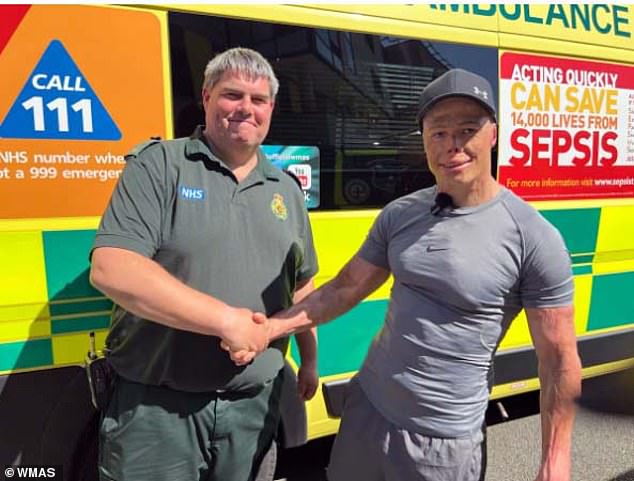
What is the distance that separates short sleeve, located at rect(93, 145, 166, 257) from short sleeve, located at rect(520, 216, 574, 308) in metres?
0.96

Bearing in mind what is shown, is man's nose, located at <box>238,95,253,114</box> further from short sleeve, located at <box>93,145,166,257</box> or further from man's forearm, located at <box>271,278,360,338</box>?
man's forearm, located at <box>271,278,360,338</box>

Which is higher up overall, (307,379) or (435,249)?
(435,249)

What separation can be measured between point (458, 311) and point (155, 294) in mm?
771

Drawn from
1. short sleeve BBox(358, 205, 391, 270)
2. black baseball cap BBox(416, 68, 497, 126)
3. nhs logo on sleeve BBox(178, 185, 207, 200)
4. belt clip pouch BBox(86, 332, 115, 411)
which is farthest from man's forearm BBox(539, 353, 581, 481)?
belt clip pouch BBox(86, 332, 115, 411)

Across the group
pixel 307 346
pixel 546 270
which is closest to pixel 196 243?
pixel 307 346

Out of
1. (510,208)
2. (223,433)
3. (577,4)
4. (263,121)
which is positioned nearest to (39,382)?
(223,433)

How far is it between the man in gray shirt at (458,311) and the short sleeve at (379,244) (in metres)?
0.04

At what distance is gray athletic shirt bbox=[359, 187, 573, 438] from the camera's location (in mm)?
1381

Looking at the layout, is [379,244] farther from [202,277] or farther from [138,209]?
[138,209]

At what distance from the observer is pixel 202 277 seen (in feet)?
5.04

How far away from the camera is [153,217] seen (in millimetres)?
1483

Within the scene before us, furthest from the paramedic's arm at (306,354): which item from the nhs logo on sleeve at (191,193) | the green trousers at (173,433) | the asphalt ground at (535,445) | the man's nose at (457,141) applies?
the asphalt ground at (535,445)

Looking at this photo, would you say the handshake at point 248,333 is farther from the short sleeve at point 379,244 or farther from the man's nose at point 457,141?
the man's nose at point 457,141

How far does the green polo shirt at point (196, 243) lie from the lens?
4.89ft
